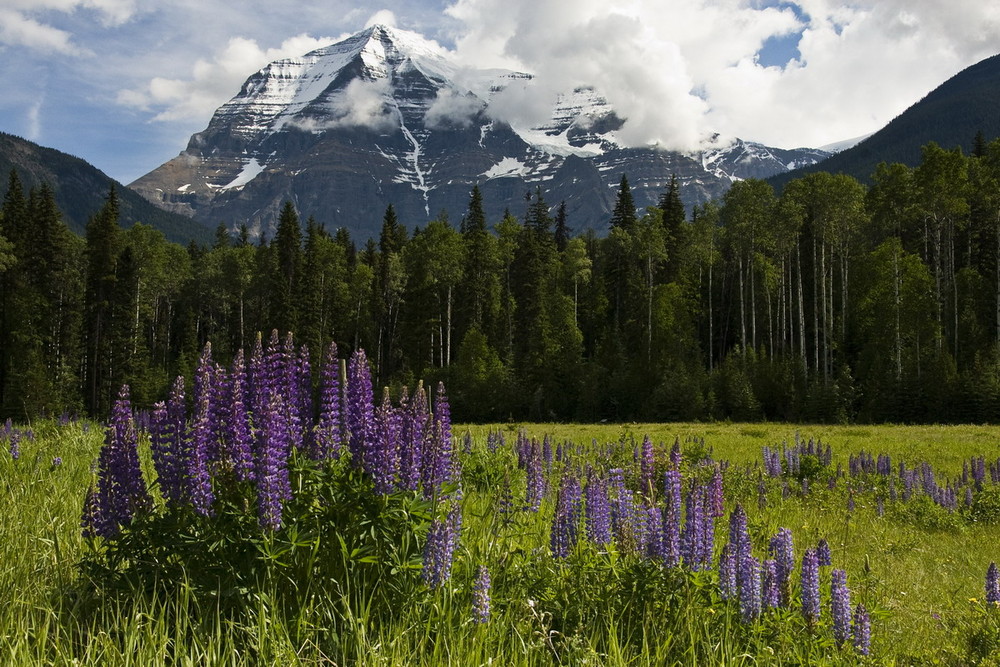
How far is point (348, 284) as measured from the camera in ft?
241

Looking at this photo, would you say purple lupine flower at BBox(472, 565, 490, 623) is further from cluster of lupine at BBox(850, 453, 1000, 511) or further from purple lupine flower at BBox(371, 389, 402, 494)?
cluster of lupine at BBox(850, 453, 1000, 511)

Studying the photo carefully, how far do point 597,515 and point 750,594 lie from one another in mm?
1136

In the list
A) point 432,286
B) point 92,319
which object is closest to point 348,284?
point 432,286

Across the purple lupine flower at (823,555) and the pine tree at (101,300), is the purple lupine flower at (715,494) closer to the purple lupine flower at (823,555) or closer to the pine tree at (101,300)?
the purple lupine flower at (823,555)

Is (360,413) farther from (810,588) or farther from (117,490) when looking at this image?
(810,588)

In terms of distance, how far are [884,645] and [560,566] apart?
7.81ft

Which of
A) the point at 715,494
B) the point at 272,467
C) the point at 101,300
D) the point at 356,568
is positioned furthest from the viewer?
the point at 101,300

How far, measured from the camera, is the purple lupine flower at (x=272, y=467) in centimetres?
342

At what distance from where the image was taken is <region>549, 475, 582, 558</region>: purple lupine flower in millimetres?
4707

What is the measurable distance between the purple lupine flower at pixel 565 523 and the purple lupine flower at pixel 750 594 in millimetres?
1185

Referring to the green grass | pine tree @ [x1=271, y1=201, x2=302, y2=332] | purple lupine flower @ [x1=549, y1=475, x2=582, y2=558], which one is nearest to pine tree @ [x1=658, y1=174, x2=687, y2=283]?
pine tree @ [x1=271, y1=201, x2=302, y2=332]

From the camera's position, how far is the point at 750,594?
4047mm

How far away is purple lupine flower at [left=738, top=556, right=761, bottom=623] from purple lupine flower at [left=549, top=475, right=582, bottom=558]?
1185mm

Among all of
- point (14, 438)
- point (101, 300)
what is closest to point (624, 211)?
point (101, 300)
